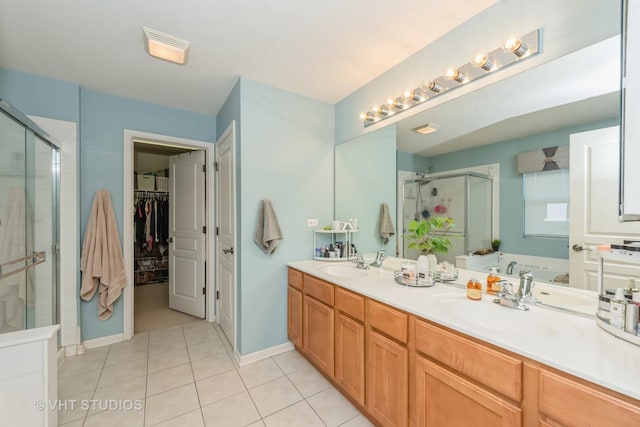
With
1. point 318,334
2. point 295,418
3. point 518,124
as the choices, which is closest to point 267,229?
point 318,334

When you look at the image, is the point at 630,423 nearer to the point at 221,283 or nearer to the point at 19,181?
the point at 221,283

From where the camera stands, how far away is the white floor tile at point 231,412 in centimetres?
163

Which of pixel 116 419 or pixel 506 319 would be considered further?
pixel 116 419

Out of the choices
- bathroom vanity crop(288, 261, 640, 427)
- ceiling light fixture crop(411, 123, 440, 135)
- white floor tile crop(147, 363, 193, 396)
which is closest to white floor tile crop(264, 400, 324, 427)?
bathroom vanity crop(288, 261, 640, 427)

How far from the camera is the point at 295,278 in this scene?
2385mm

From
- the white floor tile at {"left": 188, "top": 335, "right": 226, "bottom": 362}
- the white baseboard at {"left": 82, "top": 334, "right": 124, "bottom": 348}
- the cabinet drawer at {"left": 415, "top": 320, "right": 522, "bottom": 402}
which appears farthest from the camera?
the white baseboard at {"left": 82, "top": 334, "right": 124, "bottom": 348}

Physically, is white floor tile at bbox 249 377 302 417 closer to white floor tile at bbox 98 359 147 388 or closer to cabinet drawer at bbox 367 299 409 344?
cabinet drawer at bbox 367 299 409 344

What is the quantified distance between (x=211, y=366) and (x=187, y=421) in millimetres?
629

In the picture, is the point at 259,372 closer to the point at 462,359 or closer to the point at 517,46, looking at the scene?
the point at 462,359

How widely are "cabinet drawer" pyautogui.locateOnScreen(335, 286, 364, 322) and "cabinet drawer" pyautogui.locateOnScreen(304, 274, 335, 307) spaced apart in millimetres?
81

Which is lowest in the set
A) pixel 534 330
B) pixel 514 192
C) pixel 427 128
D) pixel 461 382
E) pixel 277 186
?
pixel 461 382

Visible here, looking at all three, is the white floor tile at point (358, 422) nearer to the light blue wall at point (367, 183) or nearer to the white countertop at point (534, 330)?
the white countertop at point (534, 330)

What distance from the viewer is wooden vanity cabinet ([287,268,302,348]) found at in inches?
91.2

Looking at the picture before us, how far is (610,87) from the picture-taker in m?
1.13
